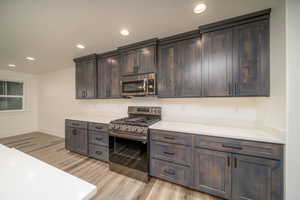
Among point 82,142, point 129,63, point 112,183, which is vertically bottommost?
point 112,183

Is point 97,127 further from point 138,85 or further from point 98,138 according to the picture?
point 138,85

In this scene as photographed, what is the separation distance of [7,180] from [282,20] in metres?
2.93

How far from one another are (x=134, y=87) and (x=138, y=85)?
0.11m

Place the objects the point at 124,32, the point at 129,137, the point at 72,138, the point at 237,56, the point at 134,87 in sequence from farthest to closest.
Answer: the point at 72,138
the point at 134,87
the point at 129,137
the point at 124,32
the point at 237,56

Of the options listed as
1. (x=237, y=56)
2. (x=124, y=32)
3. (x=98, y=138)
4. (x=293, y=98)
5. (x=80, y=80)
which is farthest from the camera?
(x=80, y=80)

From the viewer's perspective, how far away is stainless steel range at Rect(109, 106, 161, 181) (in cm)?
198

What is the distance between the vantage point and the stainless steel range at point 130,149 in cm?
198

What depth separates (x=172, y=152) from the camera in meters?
1.86

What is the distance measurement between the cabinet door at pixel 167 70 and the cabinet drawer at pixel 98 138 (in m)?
1.54

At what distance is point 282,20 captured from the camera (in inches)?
53.6

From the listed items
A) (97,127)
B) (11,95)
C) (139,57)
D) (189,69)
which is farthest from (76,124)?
(11,95)

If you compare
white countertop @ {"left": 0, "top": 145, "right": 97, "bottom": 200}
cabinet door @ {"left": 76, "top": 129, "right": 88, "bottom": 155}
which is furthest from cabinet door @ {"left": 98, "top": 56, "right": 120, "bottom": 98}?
white countertop @ {"left": 0, "top": 145, "right": 97, "bottom": 200}

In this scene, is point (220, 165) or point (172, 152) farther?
point (172, 152)

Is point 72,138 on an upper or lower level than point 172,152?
lower
